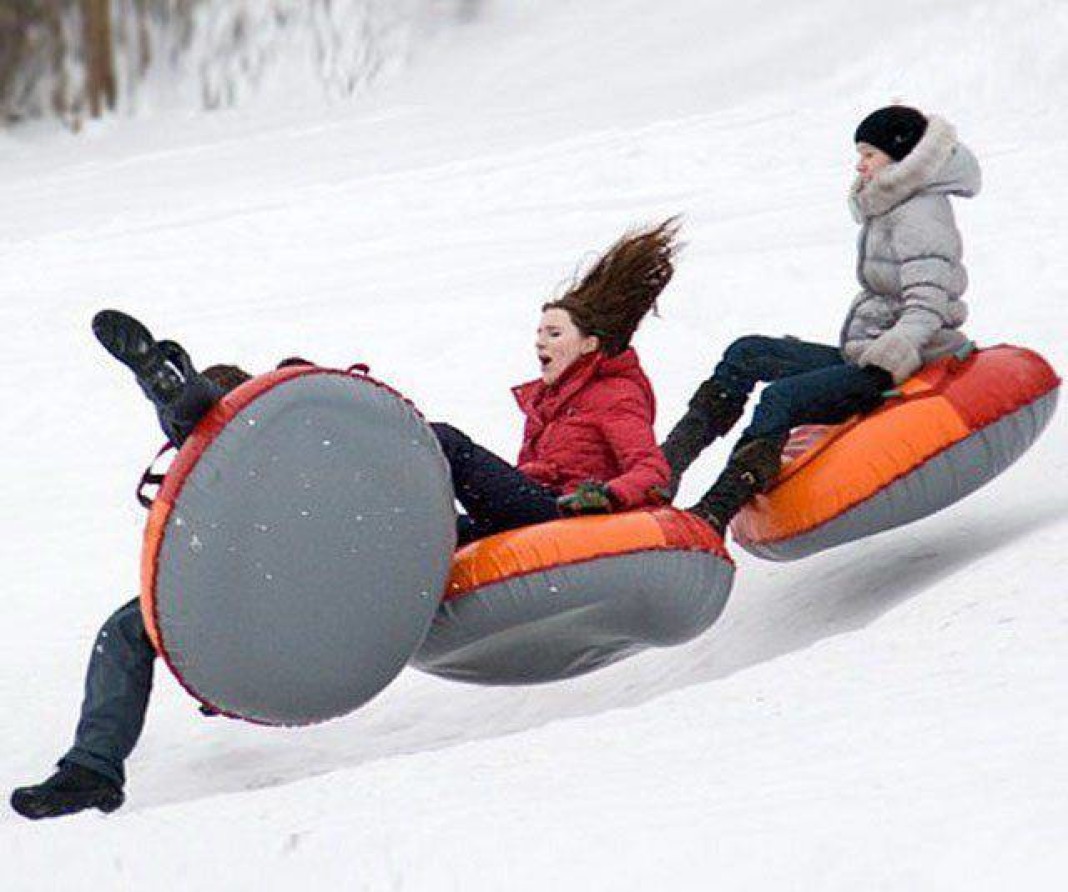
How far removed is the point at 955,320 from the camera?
18.9 ft

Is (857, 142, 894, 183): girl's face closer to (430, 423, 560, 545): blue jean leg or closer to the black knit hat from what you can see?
the black knit hat

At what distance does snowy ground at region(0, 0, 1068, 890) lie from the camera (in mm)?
3480

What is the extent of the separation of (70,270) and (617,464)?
253 inches

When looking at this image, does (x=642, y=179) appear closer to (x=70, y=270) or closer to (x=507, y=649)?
(x=70, y=270)

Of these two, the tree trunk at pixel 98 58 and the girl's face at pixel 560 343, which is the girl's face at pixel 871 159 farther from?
the tree trunk at pixel 98 58

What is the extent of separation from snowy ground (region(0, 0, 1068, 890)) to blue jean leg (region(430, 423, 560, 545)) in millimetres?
556

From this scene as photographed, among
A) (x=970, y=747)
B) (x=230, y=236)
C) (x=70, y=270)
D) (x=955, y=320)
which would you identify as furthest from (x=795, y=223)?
(x=970, y=747)

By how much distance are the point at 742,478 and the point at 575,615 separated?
0.81 m

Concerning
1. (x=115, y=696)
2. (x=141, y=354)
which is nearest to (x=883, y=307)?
(x=141, y=354)

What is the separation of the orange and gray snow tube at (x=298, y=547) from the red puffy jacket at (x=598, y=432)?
0.53m

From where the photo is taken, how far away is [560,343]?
5.52m

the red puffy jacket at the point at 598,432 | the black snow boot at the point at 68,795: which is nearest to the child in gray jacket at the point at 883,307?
the red puffy jacket at the point at 598,432

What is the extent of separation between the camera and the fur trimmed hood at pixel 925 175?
18.6ft

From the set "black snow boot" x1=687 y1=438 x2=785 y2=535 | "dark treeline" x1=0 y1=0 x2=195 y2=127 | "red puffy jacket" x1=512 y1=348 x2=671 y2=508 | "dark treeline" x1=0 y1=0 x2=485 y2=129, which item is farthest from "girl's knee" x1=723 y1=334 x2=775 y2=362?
"dark treeline" x1=0 y1=0 x2=195 y2=127
